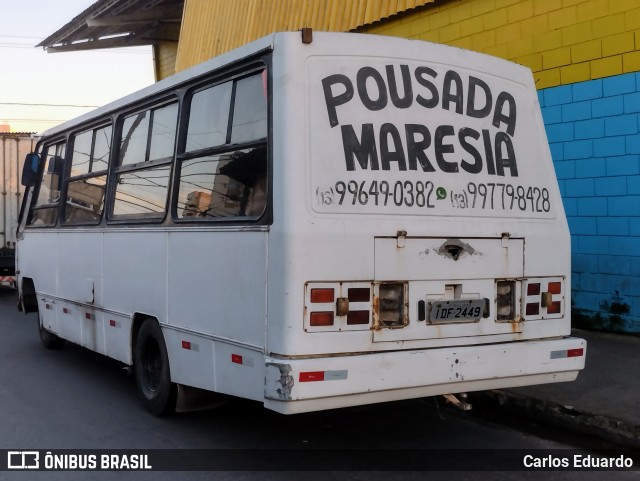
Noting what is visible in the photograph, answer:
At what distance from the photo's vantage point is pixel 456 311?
5066 mm

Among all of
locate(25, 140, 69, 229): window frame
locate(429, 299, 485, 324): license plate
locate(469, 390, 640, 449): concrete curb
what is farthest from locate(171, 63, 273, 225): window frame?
locate(25, 140, 69, 229): window frame

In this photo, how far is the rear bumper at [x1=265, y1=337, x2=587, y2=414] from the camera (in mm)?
4484

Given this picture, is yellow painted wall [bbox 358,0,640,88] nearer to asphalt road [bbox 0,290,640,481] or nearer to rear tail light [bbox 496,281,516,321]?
rear tail light [bbox 496,281,516,321]

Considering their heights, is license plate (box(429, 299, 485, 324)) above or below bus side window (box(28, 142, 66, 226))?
below

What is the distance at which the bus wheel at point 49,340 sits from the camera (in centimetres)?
956

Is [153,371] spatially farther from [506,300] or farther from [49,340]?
[49,340]

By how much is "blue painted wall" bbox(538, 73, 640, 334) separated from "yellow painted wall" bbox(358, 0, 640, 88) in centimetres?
23

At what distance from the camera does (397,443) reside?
569 cm

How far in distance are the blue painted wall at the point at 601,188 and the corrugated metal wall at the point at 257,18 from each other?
314 cm

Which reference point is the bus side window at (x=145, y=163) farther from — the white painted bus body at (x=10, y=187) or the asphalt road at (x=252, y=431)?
the white painted bus body at (x=10, y=187)

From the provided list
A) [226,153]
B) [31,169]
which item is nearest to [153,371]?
[226,153]

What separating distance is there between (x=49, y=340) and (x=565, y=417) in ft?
21.2

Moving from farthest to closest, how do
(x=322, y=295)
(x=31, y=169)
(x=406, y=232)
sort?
(x=31, y=169), (x=406, y=232), (x=322, y=295)

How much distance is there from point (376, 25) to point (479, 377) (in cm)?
818
